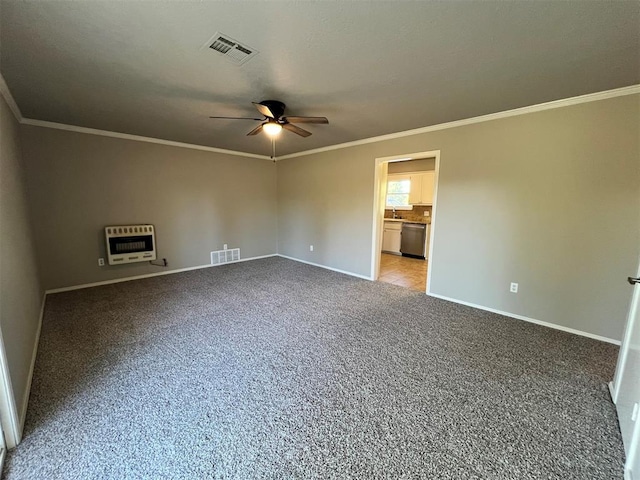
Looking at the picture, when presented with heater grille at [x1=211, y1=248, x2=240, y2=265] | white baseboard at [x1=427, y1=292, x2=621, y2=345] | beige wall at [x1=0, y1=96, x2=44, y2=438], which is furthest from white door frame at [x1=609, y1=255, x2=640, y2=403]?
heater grille at [x1=211, y1=248, x2=240, y2=265]

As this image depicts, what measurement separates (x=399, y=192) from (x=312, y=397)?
6.03 metres

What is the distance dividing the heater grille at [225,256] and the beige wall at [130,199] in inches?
4.7

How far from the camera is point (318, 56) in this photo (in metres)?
1.90

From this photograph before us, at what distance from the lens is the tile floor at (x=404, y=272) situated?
4387 millimetres

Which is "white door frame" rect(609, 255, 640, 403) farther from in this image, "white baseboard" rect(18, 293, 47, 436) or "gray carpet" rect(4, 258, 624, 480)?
"white baseboard" rect(18, 293, 47, 436)

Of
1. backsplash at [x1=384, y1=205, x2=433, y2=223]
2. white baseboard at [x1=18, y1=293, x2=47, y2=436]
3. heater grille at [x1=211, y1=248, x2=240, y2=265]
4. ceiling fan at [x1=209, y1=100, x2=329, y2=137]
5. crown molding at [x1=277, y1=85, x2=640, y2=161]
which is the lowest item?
white baseboard at [x1=18, y1=293, x2=47, y2=436]

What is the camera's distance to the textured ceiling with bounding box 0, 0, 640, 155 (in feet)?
4.80

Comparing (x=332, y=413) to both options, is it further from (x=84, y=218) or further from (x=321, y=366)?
(x=84, y=218)

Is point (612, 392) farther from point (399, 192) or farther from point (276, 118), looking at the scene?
point (399, 192)

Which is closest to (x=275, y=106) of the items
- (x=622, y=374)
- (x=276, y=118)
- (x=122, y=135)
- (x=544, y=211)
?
(x=276, y=118)

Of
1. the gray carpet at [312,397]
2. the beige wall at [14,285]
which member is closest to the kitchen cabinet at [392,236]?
the gray carpet at [312,397]

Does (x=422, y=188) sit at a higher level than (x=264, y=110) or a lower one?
lower

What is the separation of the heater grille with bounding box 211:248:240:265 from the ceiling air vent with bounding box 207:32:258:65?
410 centimetres

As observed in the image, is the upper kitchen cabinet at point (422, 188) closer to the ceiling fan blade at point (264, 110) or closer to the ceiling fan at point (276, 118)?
the ceiling fan at point (276, 118)
